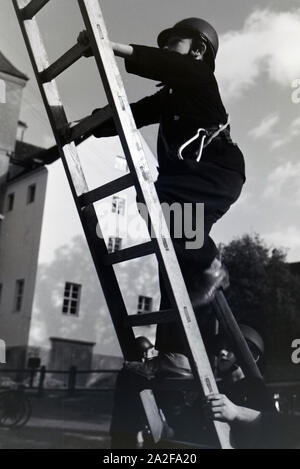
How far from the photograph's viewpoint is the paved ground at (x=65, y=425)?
177cm

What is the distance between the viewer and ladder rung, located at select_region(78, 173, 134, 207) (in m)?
1.52

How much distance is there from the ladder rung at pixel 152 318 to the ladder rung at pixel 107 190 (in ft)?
1.28

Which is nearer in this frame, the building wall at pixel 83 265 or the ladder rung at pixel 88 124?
the ladder rung at pixel 88 124

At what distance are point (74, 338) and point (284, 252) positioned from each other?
865 mm

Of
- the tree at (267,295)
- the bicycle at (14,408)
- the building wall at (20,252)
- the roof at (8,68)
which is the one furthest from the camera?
the roof at (8,68)

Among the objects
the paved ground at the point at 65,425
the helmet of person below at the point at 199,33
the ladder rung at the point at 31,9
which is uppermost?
the helmet of person below at the point at 199,33

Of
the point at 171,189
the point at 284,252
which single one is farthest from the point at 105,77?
the point at 284,252

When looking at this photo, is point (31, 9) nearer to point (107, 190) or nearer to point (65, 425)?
point (107, 190)

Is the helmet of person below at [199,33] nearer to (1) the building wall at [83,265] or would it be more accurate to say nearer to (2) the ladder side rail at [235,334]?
(1) the building wall at [83,265]

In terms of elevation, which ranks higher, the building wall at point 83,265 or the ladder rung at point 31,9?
the ladder rung at point 31,9

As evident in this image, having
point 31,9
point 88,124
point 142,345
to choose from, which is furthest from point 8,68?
point 142,345

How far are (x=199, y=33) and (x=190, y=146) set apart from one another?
484 millimetres

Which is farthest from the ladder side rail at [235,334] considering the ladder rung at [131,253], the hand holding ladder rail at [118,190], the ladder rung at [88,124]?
the ladder rung at [88,124]
